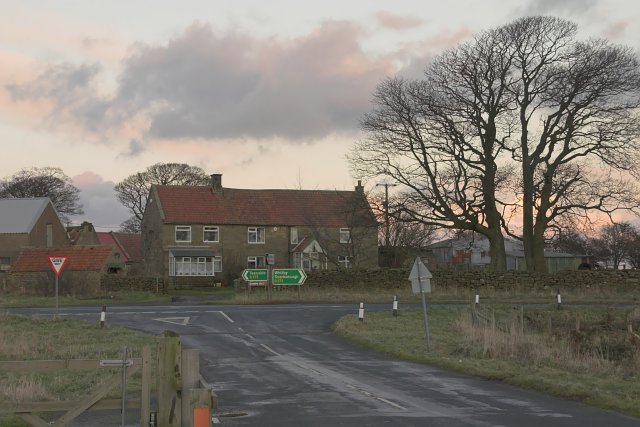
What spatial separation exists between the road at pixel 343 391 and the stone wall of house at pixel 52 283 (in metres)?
Answer: 25.2

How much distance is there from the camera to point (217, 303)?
42.1 meters

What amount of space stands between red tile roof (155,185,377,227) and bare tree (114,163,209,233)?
2330 centimetres

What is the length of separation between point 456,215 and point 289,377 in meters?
32.9

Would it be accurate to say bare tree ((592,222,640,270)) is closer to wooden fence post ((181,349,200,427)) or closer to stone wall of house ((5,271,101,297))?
stone wall of house ((5,271,101,297))

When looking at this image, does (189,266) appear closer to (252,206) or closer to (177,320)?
(252,206)

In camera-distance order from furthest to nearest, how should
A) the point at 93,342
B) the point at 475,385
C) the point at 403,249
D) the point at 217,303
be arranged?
the point at 403,249, the point at 217,303, the point at 93,342, the point at 475,385

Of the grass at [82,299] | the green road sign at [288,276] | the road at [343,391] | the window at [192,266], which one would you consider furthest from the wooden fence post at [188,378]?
the window at [192,266]

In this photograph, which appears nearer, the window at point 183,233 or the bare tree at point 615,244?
the window at point 183,233

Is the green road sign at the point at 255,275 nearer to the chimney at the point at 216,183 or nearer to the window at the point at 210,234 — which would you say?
the window at the point at 210,234

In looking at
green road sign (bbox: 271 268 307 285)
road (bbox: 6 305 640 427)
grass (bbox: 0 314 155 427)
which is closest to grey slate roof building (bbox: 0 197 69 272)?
green road sign (bbox: 271 268 307 285)

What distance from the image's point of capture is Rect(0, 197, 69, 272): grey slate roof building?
6606 centimetres

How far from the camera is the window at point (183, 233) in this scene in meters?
65.1

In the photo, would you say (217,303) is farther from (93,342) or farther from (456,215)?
(93,342)

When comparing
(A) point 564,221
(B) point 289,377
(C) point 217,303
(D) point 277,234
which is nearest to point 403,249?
(D) point 277,234
